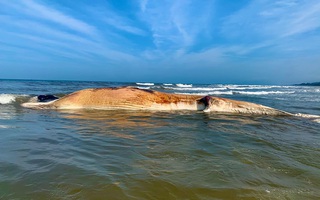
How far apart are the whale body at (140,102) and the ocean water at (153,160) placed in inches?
66.8

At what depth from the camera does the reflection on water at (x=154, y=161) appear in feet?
7.93

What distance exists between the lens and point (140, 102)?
26.3 feet

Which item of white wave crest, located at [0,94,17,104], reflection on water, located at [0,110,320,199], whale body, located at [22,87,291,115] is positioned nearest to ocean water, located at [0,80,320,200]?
reflection on water, located at [0,110,320,199]

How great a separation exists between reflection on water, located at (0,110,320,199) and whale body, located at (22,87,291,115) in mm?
1842

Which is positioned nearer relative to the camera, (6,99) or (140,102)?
(140,102)

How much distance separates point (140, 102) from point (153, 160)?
190 inches

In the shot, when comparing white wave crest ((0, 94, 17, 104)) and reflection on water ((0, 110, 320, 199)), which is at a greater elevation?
white wave crest ((0, 94, 17, 104))

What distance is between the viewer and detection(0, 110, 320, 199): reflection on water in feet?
7.93

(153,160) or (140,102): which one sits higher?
(140,102)

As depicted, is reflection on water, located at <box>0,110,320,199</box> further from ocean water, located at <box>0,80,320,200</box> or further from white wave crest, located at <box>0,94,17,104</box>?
white wave crest, located at <box>0,94,17,104</box>

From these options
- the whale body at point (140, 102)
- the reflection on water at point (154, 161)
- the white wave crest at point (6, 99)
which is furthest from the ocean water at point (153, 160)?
the white wave crest at point (6, 99)

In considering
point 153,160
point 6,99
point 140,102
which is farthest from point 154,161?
point 6,99

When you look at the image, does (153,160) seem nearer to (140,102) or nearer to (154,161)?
(154,161)

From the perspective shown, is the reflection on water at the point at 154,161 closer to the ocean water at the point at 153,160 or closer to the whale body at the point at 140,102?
the ocean water at the point at 153,160
